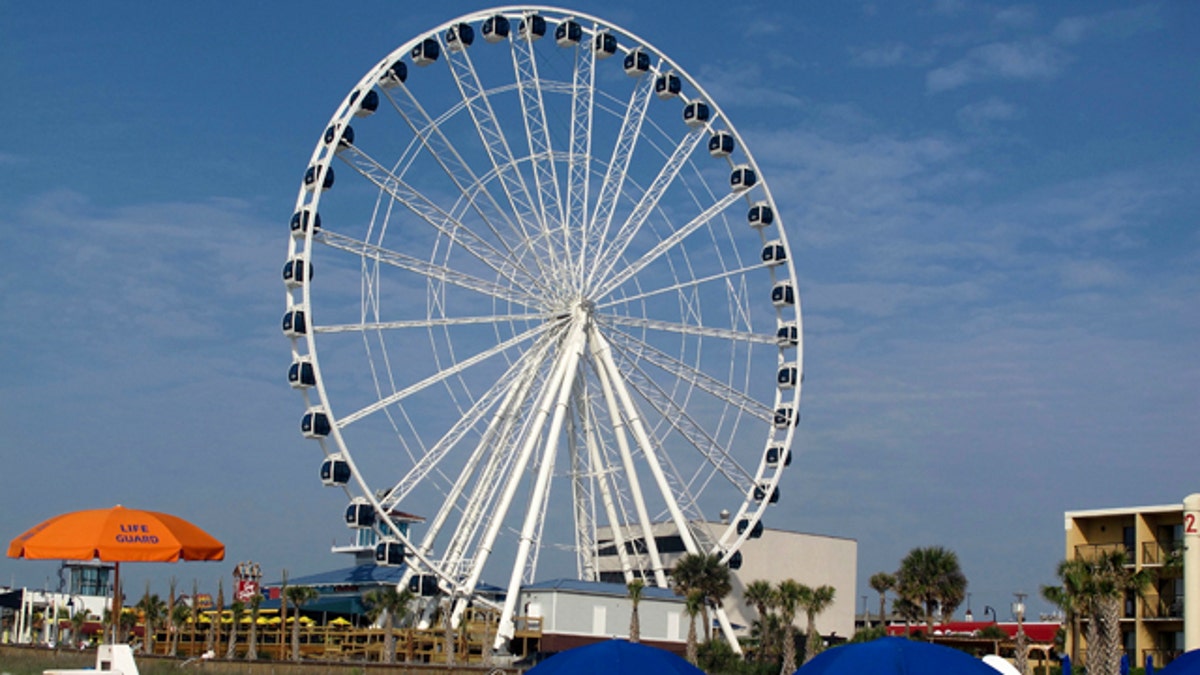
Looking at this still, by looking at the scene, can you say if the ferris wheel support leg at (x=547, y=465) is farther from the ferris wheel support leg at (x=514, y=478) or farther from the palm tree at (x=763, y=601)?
the palm tree at (x=763, y=601)

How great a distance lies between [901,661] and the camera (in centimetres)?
1090

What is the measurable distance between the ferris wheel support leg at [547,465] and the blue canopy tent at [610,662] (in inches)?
1292

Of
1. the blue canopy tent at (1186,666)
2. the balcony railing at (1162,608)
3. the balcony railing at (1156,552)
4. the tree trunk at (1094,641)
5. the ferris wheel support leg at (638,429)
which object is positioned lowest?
the tree trunk at (1094,641)

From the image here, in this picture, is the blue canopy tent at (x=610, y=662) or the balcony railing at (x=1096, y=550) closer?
the blue canopy tent at (x=610, y=662)

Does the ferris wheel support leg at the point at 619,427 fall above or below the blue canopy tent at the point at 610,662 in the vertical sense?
above

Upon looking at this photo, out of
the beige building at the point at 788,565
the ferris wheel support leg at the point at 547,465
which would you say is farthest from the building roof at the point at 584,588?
the beige building at the point at 788,565

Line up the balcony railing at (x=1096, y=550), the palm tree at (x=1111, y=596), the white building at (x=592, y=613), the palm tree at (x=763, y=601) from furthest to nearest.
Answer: the palm tree at (x=763, y=601)
the white building at (x=592, y=613)
the balcony railing at (x=1096, y=550)
the palm tree at (x=1111, y=596)

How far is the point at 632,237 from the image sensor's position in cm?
4562

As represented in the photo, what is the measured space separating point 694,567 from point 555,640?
6000mm

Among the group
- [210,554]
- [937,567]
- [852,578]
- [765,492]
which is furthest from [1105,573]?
[852,578]

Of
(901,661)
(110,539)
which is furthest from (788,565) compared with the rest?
(901,661)

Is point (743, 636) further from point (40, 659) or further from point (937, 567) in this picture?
point (40, 659)

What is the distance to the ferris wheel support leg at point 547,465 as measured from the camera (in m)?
44.4

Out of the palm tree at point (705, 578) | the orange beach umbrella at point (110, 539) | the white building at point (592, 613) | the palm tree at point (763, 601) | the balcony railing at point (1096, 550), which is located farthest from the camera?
the palm tree at point (763, 601)
